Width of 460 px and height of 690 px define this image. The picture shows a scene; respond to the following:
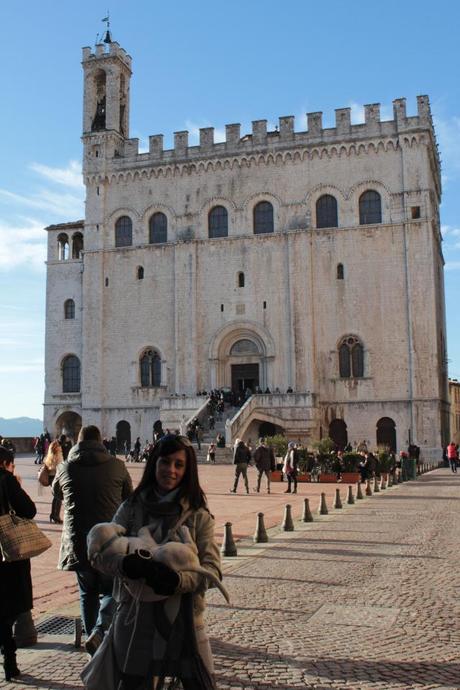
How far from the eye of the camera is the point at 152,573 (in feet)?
11.5

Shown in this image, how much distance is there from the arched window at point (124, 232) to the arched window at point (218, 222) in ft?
17.0

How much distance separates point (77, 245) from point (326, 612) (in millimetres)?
45662

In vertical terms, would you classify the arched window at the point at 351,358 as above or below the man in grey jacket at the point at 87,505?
above

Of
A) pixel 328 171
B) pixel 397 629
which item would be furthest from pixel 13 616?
pixel 328 171

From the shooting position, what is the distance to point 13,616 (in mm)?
5852

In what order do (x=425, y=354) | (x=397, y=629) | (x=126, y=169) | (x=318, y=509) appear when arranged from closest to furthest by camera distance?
(x=397, y=629)
(x=318, y=509)
(x=425, y=354)
(x=126, y=169)

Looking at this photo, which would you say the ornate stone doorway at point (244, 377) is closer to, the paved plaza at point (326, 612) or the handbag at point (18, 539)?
the paved plaza at point (326, 612)

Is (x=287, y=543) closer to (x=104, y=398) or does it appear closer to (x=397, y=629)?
(x=397, y=629)

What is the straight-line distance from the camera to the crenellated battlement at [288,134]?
42625 mm

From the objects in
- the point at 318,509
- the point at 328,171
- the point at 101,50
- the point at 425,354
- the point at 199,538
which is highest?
the point at 101,50

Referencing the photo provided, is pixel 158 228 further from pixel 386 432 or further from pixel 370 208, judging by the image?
pixel 386 432

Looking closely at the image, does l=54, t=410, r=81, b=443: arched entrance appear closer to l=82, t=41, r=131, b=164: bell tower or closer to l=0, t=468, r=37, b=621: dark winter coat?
l=82, t=41, r=131, b=164: bell tower

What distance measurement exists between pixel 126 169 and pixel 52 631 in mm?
42940

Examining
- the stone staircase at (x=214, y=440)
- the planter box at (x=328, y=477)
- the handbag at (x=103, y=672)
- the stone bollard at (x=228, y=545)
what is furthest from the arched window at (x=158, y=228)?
the handbag at (x=103, y=672)
